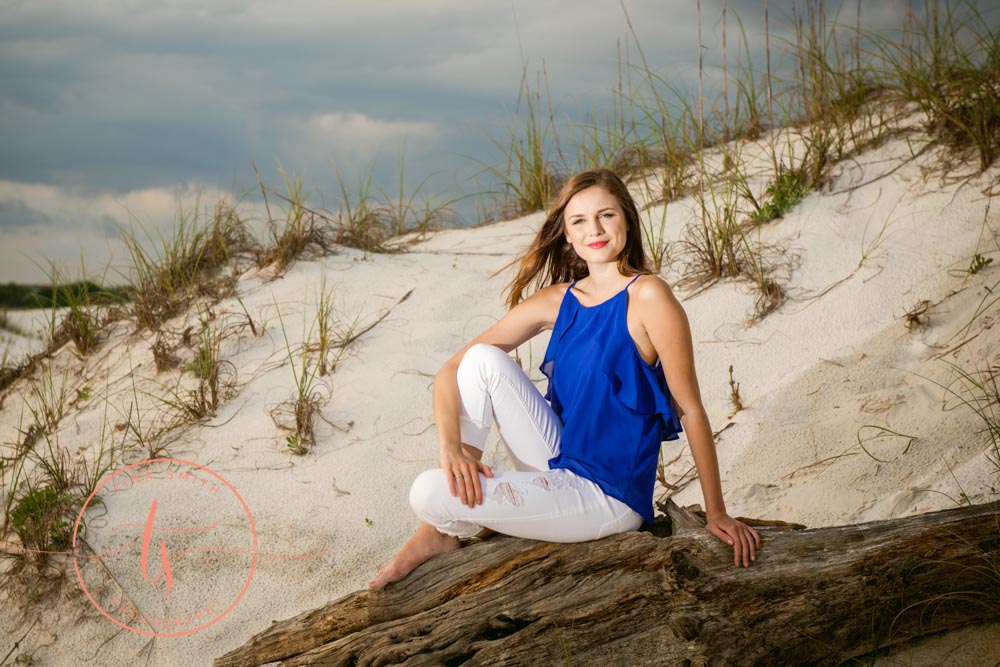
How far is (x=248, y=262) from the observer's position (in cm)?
576

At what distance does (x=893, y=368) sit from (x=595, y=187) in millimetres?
2171

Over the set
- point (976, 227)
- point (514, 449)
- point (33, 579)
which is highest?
point (976, 227)

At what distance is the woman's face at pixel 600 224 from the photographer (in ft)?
8.28

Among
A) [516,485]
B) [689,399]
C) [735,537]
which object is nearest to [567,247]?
[689,399]

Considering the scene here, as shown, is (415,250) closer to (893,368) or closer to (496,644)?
(893,368)

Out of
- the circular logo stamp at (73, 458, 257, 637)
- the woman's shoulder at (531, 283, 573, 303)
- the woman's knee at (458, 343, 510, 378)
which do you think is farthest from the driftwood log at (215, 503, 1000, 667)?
the circular logo stamp at (73, 458, 257, 637)

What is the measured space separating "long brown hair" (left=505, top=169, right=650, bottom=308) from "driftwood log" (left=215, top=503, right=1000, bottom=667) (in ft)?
2.68

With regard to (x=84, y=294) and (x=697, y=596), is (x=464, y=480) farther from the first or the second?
(x=84, y=294)

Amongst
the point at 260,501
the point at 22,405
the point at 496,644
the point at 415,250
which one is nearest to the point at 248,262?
the point at 415,250

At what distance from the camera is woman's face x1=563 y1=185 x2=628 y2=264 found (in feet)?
8.28

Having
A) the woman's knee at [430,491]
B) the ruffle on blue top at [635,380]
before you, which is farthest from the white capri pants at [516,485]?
the ruffle on blue top at [635,380]

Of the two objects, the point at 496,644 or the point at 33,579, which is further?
the point at 33,579

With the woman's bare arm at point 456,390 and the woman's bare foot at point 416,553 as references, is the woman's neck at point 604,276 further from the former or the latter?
the woman's bare foot at point 416,553

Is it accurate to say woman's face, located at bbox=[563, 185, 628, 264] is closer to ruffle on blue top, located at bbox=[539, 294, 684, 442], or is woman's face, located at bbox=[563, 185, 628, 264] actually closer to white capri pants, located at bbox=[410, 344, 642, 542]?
ruffle on blue top, located at bbox=[539, 294, 684, 442]
